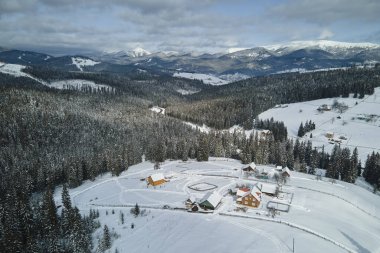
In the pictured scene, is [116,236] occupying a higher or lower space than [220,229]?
lower

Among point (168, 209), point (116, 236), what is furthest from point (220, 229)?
point (116, 236)

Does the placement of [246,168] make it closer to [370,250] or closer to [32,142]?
[370,250]

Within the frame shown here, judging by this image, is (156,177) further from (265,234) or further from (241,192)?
(265,234)

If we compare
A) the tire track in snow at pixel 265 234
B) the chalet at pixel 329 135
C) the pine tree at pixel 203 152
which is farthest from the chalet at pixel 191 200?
the chalet at pixel 329 135

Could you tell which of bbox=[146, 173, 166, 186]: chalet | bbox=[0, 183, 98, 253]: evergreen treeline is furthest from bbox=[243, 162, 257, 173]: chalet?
bbox=[0, 183, 98, 253]: evergreen treeline

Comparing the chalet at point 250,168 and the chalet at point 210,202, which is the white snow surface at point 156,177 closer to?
the chalet at point 210,202

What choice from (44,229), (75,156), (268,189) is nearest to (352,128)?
(268,189)
